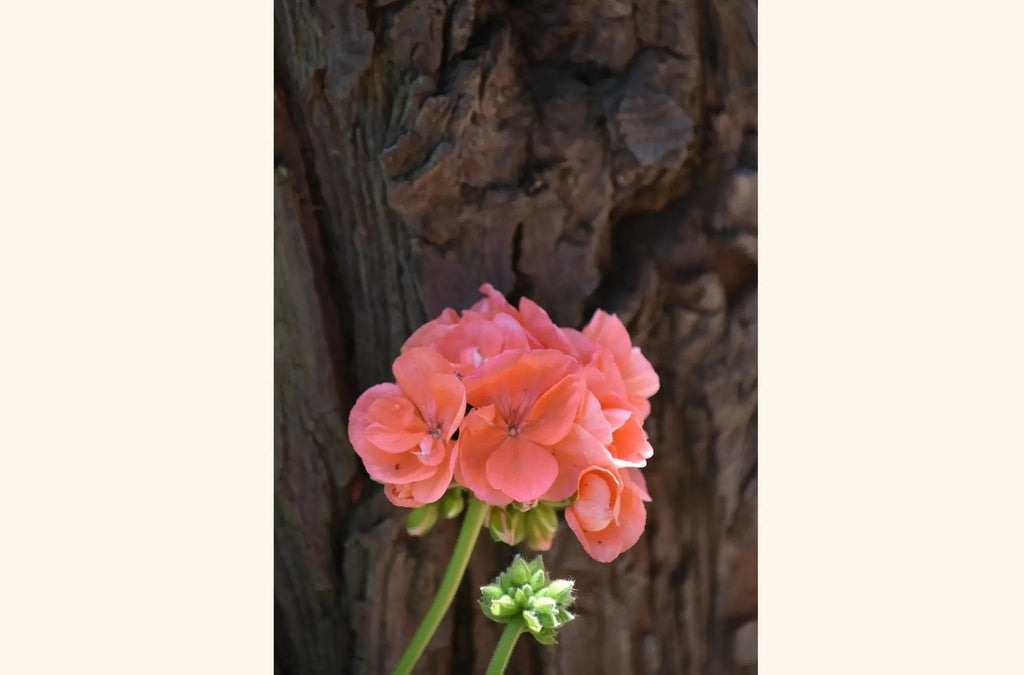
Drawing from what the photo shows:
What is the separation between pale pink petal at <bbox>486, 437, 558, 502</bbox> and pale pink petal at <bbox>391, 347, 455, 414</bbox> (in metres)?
0.06

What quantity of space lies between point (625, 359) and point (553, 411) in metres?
0.11

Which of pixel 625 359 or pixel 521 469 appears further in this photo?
pixel 625 359

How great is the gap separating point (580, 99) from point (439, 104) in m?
0.10

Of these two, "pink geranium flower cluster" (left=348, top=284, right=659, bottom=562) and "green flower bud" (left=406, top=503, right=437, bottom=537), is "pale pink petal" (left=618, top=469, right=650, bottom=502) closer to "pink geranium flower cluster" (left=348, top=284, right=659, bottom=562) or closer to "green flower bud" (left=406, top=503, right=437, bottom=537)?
"pink geranium flower cluster" (left=348, top=284, right=659, bottom=562)

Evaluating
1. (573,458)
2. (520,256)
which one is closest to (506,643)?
(573,458)

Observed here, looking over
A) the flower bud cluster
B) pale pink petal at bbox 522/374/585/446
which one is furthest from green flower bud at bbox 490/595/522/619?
pale pink petal at bbox 522/374/585/446

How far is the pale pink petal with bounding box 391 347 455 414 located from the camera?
865 millimetres

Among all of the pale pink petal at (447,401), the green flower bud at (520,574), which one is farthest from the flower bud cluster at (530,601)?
the pale pink petal at (447,401)

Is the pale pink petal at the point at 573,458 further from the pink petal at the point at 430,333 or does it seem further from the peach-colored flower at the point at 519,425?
the pink petal at the point at 430,333

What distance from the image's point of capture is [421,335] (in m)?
0.92

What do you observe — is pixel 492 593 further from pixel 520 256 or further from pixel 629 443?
pixel 520 256

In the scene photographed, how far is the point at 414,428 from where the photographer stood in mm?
865

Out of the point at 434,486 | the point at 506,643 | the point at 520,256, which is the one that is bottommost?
the point at 506,643

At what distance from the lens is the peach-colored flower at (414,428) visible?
848mm
